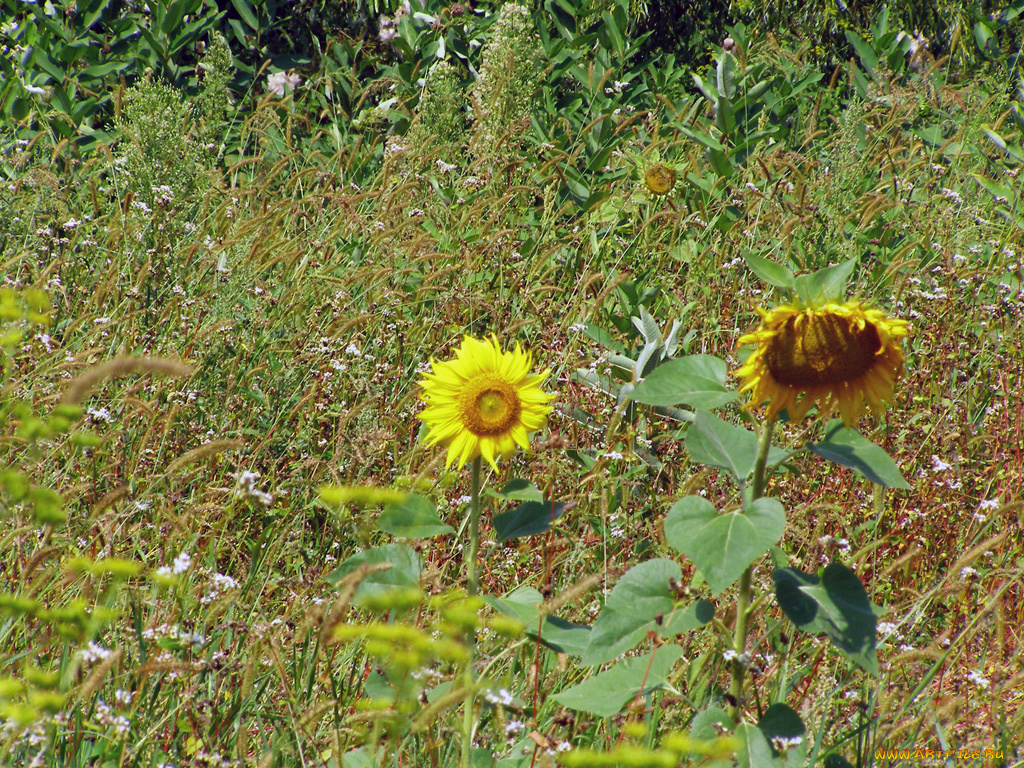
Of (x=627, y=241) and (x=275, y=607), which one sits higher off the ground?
(x=627, y=241)

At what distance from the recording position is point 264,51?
6645 millimetres

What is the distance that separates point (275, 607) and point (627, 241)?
2.76 metres

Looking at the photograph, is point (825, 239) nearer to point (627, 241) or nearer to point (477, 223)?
point (627, 241)

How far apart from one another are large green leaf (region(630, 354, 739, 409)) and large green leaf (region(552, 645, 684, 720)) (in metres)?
0.44

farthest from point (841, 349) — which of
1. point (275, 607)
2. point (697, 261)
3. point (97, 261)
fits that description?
point (97, 261)

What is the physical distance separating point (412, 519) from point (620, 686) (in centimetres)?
47

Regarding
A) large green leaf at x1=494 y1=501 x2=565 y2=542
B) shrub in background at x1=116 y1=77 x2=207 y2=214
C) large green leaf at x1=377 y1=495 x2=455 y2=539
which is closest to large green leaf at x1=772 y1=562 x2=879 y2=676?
large green leaf at x1=494 y1=501 x2=565 y2=542

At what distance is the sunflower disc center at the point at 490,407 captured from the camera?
185 centimetres

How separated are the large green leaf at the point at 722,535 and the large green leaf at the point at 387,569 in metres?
0.49

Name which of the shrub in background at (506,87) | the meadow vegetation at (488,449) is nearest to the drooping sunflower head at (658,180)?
the meadow vegetation at (488,449)

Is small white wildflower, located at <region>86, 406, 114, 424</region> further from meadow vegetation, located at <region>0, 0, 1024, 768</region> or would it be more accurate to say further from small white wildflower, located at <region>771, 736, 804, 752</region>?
small white wildflower, located at <region>771, 736, 804, 752</region>

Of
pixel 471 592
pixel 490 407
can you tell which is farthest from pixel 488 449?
pixel 471 592

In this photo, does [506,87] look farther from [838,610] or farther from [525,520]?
[838,610]

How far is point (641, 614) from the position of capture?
1488 millimetres
